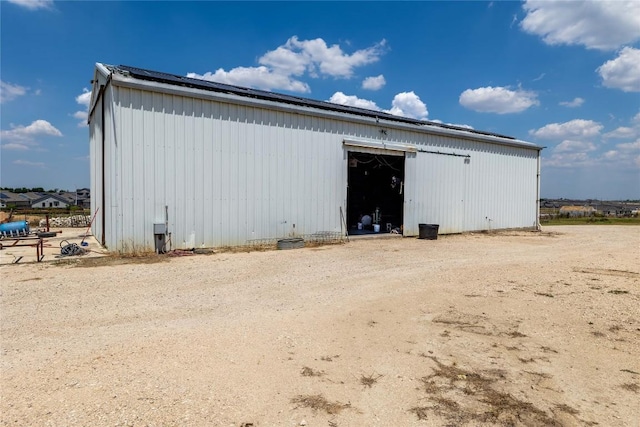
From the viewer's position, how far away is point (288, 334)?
14.4ft

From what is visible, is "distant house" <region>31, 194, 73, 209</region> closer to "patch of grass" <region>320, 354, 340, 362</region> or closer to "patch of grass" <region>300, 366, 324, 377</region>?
"patch of grass" <region>320, 354, 340, 362</region>

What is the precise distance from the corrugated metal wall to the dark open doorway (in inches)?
62.6

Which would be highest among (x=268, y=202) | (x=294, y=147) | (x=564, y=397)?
(x=294, y=147)

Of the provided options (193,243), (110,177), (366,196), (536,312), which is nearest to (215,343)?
(536,312)

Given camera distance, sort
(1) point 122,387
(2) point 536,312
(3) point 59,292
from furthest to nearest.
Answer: (3) point 59,292 → (2) point 536,312 → (1) point 122,387

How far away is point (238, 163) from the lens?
1120 cm

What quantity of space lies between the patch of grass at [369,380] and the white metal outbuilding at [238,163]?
7.95 m

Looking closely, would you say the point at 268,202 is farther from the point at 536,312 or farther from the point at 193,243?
the point at 536,312

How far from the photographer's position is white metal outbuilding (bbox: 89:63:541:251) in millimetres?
9672

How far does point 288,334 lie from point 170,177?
7180 mm

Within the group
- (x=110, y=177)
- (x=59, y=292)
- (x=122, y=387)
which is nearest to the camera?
(x=122, y=387)

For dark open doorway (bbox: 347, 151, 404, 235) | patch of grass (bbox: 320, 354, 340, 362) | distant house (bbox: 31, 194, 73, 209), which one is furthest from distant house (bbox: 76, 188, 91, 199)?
patch of grass (bbox: 320, 354, 340, 362)

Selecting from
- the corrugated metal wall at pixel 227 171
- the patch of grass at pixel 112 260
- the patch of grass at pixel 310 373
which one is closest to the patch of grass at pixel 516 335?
the patch of grass at pixel 310 373

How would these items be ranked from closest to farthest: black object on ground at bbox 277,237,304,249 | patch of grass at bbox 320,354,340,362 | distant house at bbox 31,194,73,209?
patch of grass at bbox 320,354,340,362 < black object on ground at bbox 277,237,304,249 < distant house at bbox 31,194,73,209
